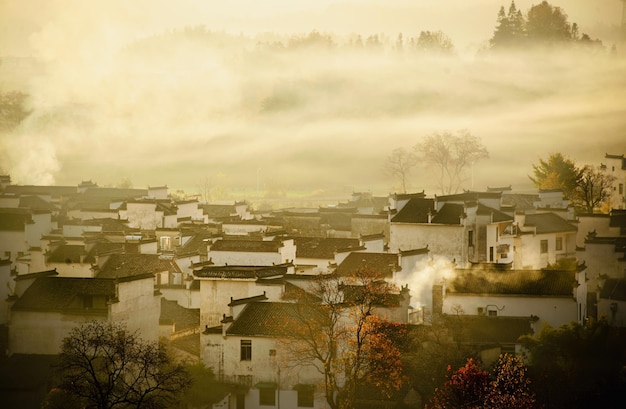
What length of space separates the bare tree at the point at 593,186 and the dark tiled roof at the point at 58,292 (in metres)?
27.2

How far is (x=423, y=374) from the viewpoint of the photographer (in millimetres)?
25547

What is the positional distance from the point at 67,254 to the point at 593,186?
26.1 metres

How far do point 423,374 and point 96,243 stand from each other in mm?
14990

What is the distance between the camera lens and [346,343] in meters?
25.5

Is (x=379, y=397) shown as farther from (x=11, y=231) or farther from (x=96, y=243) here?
(x=11, y=231)

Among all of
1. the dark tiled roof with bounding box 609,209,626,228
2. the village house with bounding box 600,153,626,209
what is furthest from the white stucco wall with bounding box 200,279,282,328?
the village house with bounding box 600,153,626,209

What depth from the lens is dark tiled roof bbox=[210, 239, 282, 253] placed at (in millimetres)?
32719

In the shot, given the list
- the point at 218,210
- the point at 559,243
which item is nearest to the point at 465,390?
the point at 559,243

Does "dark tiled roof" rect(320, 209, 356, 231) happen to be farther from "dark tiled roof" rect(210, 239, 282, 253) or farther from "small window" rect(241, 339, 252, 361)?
"small window" rect(241, 339, 252, 361)

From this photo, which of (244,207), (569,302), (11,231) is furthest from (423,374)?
(244,207)

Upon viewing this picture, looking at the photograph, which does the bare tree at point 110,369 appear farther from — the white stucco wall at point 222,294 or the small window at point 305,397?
the small window at point 305,397

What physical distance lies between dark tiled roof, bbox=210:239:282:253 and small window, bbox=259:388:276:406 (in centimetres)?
745

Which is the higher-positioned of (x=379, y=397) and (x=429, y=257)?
(x=429, y=257)

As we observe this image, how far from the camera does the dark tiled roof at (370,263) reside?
30859 millimetres
